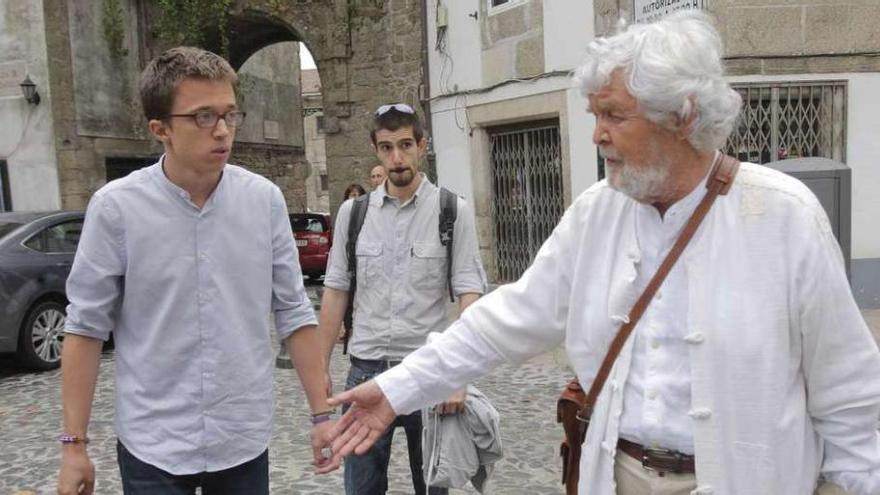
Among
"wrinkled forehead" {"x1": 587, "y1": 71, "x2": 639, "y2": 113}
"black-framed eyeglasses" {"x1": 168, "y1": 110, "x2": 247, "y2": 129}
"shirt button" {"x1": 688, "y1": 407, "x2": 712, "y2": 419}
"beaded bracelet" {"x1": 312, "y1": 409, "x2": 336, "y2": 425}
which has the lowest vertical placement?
"beaded bracelet" {"x1": 312, "y1": 409, "x2": 336, "y2": 425}

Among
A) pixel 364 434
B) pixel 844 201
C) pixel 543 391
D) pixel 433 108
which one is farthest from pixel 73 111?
pixel 364 434

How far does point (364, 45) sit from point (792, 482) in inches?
517

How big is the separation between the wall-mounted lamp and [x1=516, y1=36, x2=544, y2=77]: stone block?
9.73 meters

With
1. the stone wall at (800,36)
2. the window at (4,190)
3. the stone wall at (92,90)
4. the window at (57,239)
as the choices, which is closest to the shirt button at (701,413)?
the stone wall at (800,36)

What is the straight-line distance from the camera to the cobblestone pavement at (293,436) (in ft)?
15.0

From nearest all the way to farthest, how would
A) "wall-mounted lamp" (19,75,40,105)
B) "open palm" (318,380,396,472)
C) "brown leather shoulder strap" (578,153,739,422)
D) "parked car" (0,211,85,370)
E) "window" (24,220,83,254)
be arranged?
"brown leather shoulder strap" (578,153,739,422) < "open palm" (318,380,396,472) < "parked car" (0,211,85,370) < "window" (24,220,83,254) < "wall-mounted lamp" (19,75,40,105)

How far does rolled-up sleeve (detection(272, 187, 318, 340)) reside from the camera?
2527 mm

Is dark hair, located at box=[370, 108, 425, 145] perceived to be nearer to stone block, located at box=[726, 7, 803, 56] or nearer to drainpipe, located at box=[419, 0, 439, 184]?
stone block, located at box=[726, 7, 803, 56]

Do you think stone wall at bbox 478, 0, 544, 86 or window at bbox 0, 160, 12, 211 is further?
window at bbox 0, 160, 12, 211

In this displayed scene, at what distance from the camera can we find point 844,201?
570 cm

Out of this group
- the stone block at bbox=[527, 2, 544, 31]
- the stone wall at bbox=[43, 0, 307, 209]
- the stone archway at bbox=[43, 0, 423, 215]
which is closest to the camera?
the stone block at bbox=[527, 2, 544, 31]

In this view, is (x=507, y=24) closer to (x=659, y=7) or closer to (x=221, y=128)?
(x=659, y=7)

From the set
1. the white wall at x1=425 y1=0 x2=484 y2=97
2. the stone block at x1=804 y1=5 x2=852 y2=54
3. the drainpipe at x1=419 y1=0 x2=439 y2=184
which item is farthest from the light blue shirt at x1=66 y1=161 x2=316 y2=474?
the drainpipe at x1=419 y1=0 x2=439 y2=184

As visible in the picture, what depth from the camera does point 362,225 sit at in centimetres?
337
